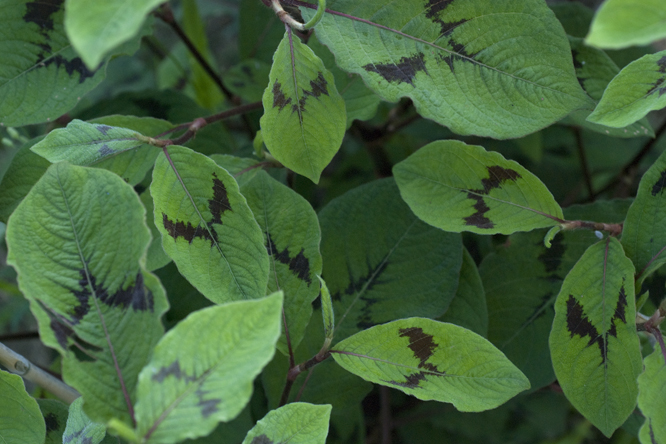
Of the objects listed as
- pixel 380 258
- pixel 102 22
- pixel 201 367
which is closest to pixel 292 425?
pixel 201 367

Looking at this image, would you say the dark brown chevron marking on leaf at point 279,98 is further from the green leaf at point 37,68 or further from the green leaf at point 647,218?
the green leaf at point 647,218

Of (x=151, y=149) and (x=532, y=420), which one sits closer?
(x=151, y=149)

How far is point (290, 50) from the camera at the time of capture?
588 mm

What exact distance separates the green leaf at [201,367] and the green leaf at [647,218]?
0.45m

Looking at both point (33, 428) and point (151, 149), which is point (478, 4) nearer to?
point (151, 149)

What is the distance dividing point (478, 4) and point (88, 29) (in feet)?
1.47

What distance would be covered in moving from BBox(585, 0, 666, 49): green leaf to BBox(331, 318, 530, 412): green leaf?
0.31m

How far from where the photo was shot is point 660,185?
24.1 inches

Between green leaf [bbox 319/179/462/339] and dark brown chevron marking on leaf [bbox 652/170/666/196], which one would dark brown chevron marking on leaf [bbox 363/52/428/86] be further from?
dark brown chevron marking on leaf [bbox 652/170/666/196]

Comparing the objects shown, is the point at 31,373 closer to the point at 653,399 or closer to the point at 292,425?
the point at 292,425

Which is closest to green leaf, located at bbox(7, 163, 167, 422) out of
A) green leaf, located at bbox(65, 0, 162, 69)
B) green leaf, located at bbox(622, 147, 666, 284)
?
green leaf, located at bbox(65, 0, 162, 69)

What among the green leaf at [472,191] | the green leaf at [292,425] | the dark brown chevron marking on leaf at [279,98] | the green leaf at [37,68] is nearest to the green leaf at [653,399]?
the green leaf at [472,191]

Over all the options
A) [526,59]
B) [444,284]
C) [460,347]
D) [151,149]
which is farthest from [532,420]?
[151,149]

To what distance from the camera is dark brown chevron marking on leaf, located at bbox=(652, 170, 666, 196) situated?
0.61 m
